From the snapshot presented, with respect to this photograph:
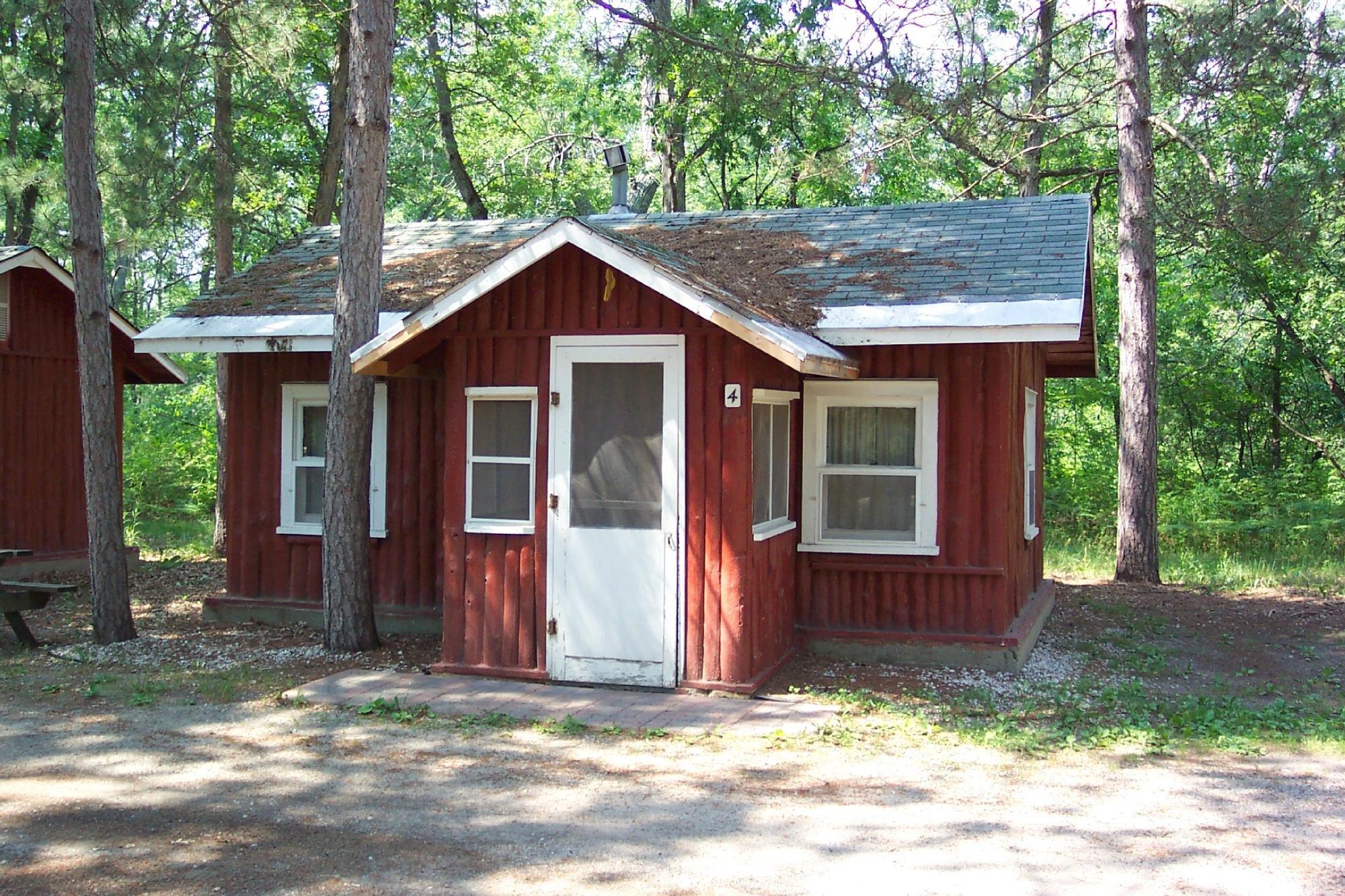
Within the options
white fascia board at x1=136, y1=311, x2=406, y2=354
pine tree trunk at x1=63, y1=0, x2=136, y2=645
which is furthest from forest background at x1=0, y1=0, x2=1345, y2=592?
white fascia board at x1=136, y1=311, x2=406, y2=354

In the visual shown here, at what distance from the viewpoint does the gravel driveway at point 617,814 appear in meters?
4.84

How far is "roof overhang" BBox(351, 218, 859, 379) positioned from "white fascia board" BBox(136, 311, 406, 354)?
5.68 ft

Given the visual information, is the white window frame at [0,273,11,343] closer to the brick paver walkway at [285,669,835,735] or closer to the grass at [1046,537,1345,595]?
the brick paver walkway at [285,669,835,735]

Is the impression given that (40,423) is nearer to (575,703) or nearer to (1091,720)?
(575,703)

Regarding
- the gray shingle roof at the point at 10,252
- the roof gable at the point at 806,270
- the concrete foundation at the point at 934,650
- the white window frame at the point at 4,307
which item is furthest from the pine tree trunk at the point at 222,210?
the concrete foundation at the point at 934,650

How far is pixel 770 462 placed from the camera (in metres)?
8.90

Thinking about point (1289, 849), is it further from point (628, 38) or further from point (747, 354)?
point (628, 38)

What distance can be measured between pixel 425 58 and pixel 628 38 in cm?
1010

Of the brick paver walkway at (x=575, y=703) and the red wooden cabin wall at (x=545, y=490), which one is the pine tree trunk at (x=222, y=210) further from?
the brick paver walkway at (x=575, y=703)

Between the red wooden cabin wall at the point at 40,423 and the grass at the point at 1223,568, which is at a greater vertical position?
the red wooden cabin wall at the point at 40,423

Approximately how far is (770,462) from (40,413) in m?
10.5

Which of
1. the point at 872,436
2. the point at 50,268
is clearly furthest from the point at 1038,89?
the point at 50,268

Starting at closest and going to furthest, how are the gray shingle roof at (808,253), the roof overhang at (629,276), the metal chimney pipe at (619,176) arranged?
the roof overhang at (629,276), the gray shingle roof at (808,253), the metal chimney pipe at (619,176)

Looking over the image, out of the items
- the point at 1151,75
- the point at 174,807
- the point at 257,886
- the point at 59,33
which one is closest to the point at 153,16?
the point at 59,33
